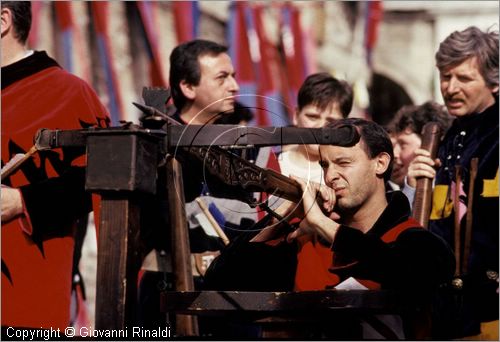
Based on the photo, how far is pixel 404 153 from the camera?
6.50 meters

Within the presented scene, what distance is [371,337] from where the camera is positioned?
155 inches

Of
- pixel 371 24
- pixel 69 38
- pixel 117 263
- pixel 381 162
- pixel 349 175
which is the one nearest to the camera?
pixel 117 263

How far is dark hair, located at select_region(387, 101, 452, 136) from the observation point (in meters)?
6.53

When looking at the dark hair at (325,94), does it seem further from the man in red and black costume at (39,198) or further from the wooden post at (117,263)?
the wooden post at (117,263)

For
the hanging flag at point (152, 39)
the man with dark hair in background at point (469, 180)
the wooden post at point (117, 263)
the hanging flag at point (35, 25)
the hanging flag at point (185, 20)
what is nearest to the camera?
the wooden post at point (117, 263)

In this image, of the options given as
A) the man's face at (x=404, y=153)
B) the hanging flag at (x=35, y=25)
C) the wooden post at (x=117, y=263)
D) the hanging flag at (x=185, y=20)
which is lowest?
the wooden post at (x=117, y=263)

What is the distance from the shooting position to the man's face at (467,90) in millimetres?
5535

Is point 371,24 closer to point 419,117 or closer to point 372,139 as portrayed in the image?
point 419,117

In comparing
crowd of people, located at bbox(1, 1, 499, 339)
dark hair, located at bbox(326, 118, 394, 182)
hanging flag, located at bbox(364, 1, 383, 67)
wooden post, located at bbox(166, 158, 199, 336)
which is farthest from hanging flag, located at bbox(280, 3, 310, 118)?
dark hair, located at bbox(326, 118, 394, 182)

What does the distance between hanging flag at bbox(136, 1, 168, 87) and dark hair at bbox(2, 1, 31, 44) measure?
10.1 meters

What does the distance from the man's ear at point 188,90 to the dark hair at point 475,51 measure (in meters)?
1.31

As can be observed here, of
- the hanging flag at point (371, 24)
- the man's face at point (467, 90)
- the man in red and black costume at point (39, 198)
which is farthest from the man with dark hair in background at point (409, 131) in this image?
the hanging flag at point (371, 24)

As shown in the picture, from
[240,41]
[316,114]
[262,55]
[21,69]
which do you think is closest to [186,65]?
[316,114]

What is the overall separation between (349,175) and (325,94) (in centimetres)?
172
